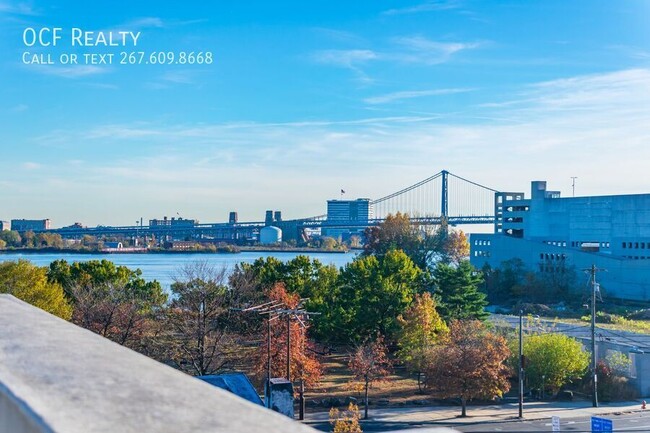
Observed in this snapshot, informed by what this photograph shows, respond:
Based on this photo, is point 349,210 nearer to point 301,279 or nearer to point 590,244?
point 590,244

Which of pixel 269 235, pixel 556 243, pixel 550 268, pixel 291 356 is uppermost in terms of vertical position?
pixel 269 235

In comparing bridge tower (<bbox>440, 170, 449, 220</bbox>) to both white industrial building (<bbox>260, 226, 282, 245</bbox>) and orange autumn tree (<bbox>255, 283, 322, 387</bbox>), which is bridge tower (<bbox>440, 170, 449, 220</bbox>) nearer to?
white industrial building (<bbox>260, 226, 282, 245</bbox>)

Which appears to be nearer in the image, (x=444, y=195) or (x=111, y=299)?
(x=111, y=299)

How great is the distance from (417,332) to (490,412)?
7354 mm

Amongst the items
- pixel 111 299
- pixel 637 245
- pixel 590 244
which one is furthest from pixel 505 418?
pixel 590 244

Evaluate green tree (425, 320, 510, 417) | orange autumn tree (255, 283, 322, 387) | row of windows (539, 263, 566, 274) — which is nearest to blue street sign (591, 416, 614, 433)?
green tree (425, 320, 510, 417)

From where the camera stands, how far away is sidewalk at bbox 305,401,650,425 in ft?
95.0

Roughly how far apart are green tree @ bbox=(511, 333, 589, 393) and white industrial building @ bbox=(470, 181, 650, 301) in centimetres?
3514

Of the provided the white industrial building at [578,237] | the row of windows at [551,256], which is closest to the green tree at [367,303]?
the white industrial building at [578,237]

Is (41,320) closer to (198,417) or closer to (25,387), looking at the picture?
(25,387)

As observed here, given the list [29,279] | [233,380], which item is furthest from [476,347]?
[29,279]

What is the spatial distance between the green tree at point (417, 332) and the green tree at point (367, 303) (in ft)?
5.39

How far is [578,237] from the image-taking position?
2997 inches

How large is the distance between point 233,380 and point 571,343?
60.9 ft
